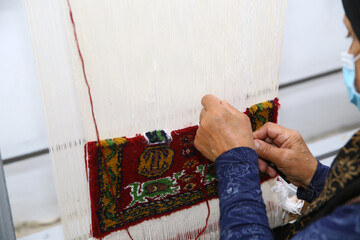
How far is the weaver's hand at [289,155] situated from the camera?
1.00 meters

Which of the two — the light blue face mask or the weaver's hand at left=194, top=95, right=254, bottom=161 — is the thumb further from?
the light blue face mask

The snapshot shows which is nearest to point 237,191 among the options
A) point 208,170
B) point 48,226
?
point 208,170

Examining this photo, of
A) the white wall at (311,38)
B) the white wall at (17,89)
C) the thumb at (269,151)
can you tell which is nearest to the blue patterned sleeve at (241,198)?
the thumb at (269,151)

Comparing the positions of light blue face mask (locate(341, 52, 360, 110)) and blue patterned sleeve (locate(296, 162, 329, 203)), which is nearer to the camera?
light blue face mask (locate(341, 52, 360, 110))

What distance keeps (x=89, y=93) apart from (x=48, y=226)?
61 cm

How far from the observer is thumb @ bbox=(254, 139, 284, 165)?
99cm

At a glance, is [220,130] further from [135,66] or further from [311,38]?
[311,38]

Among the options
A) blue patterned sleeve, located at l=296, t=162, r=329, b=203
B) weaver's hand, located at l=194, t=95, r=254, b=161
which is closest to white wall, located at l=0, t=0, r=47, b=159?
weaver's hand, located at l=194, t=95, r=254, b=161

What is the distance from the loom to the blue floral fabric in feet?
0.78

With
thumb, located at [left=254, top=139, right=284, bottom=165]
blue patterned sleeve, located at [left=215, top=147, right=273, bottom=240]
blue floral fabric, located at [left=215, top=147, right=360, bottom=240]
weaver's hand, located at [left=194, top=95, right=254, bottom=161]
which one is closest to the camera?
blue floral fabric, located at [left=215, top=147, right=360, bottom=240]

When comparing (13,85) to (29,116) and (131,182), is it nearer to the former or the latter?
(29,116)

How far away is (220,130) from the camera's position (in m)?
0.88

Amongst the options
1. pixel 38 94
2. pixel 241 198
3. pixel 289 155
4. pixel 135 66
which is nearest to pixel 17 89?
pixel 38 94

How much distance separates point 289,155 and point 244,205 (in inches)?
12.2
